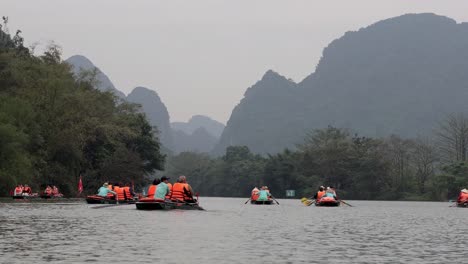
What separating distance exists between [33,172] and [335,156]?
7463 cm

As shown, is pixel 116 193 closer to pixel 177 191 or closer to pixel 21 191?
pixel 21 191

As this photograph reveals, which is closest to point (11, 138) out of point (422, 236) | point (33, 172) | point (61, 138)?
point (33, 172)

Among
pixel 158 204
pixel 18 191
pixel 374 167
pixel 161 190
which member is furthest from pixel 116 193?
pixel 374 167

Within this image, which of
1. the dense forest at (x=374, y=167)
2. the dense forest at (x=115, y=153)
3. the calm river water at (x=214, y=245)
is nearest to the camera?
the calm river water at (x=214, y=245)

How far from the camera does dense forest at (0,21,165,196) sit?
61.7 meters

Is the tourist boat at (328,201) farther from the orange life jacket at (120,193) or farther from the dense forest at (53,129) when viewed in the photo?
the dense forest at (53,129)

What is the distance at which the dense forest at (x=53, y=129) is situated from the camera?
61656mm

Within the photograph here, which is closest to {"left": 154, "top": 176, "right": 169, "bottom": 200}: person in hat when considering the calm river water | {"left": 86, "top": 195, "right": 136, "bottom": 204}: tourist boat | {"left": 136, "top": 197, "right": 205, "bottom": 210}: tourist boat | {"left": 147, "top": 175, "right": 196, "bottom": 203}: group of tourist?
{"left": 136, "top": 197, "right": 205, "bottom": 210}: tourist boat

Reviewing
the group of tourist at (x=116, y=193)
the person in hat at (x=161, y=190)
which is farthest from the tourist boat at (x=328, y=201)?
the person in hat at (x=161, y=190)

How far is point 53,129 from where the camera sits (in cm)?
7512

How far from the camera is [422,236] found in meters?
21.5

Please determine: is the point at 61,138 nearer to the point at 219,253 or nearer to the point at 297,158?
the point at 219,253

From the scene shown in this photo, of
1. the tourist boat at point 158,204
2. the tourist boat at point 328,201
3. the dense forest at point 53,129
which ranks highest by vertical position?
the dense forest at point 53,129

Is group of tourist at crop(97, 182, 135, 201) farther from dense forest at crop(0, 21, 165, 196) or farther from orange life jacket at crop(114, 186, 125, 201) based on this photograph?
dense forest at crop(0, 21, 165, 196)
